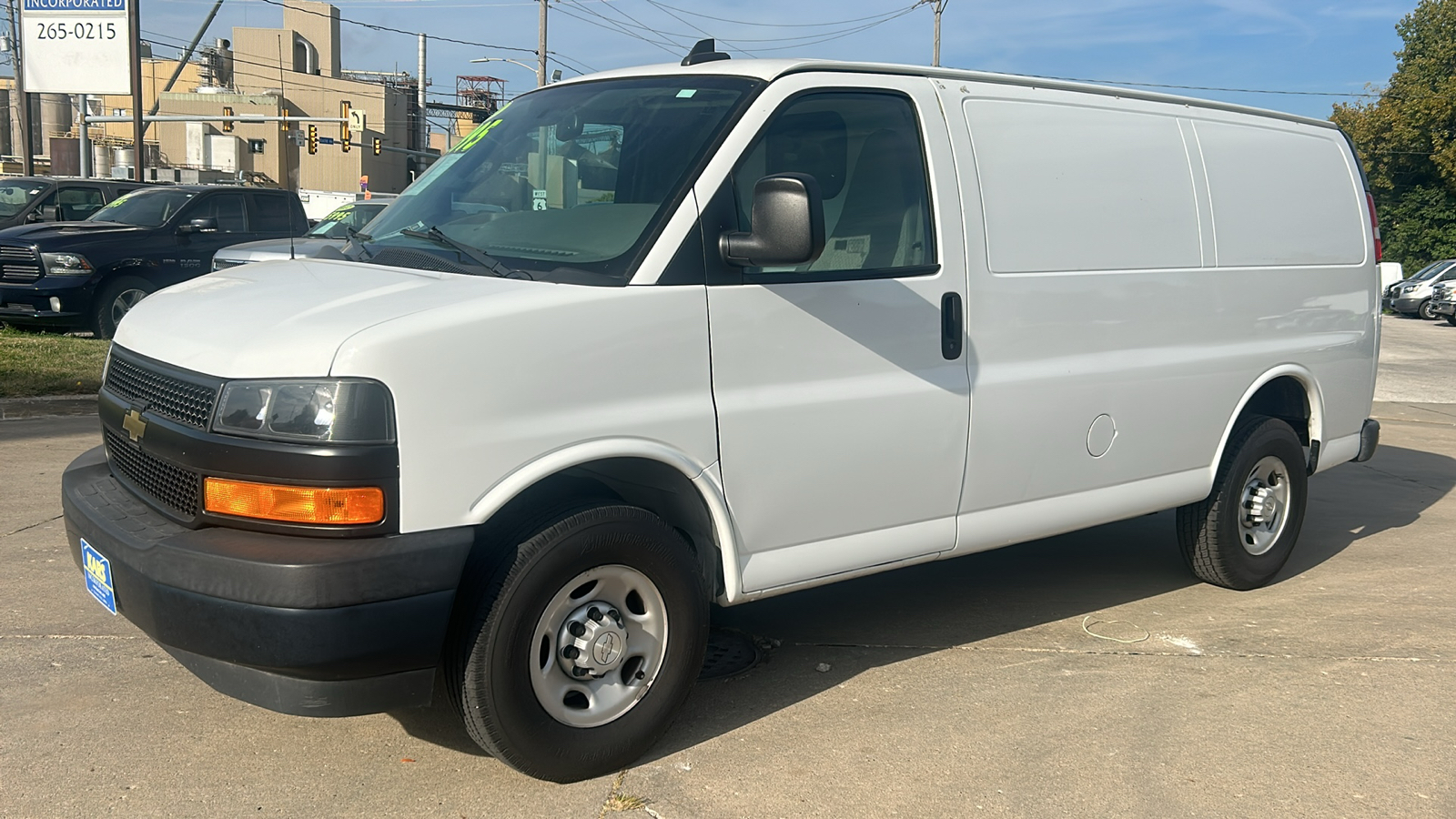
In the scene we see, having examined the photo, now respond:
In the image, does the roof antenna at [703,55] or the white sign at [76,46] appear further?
the white sign at [76,46]

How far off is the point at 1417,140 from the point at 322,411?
1917 inches

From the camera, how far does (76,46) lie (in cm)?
2638

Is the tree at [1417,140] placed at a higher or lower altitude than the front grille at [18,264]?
higher

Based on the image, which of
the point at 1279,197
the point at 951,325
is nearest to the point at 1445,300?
the point at 1279,197

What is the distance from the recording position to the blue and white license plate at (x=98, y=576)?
3531 millimetres

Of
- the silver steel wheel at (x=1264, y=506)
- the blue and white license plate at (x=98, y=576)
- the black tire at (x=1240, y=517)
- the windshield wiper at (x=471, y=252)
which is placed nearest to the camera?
the blue and white license plate at (x=98, y=576)

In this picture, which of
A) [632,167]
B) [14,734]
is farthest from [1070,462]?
[14,734]

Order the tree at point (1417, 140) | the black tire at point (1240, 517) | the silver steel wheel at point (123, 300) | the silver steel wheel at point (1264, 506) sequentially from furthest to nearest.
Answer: the tree at point (1417, 140) → the silver steel wheel at point (123, 300) → the silver steel wheel at point (1264, 506) → the black tire at point (1240, 517)

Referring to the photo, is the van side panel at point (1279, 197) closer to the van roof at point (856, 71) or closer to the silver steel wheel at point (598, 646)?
the van roof at point (856, 71)

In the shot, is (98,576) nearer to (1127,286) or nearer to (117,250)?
(1127,286)

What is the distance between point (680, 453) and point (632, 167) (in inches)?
37.5

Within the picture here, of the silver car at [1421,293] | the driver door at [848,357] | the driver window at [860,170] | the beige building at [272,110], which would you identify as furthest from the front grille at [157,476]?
the beige building at [272,110]

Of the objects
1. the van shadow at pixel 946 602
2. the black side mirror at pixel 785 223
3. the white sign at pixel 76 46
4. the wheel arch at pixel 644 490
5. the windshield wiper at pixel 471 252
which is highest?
the white sign at pixel 76 46

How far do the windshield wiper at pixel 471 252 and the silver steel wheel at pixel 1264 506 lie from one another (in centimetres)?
378
